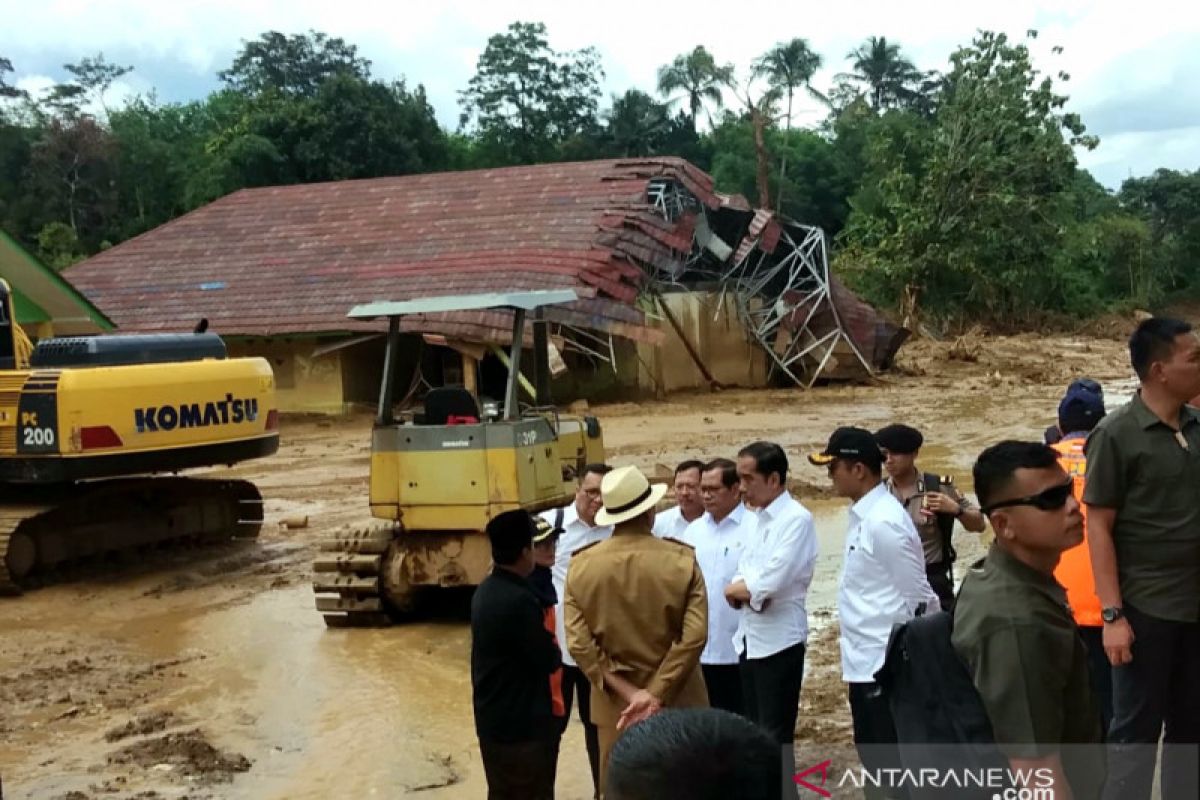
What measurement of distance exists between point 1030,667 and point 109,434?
30.7 feet

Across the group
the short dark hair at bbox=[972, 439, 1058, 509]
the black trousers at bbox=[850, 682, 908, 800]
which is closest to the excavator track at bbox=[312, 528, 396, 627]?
the black trousers at bbox=[850, 682, 908, 800]

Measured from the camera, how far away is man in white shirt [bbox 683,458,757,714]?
556cm

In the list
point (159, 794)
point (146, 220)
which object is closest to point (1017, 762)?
point (159, 794)

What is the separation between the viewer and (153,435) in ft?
36.1

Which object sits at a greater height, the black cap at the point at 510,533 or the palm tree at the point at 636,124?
the palm tree at the point at 636,124

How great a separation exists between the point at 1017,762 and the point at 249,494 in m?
11.6

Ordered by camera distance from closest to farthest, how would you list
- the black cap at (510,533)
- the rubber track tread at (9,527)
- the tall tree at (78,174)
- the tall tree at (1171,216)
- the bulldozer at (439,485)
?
1. the black cap at (510,533)
2. the bulldozer at (439,485)
3. the rubber track tread at (9,527)
4. the tall tree at (78,174)
5. the tall tree at (1171,216)

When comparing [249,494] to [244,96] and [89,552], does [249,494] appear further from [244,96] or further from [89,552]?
[244,96]

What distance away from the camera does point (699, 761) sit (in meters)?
1.86

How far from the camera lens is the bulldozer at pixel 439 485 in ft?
29.3

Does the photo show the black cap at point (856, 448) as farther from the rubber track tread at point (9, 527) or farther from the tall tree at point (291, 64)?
the tall tree at point (291, 64)

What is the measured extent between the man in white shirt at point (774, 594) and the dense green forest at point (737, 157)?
104 ft

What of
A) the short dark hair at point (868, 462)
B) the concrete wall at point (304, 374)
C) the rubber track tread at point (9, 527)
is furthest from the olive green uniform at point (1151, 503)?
the concrete wall at point (304, 374)

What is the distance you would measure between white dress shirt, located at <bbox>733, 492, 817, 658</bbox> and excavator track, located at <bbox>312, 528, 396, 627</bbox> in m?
4.76
